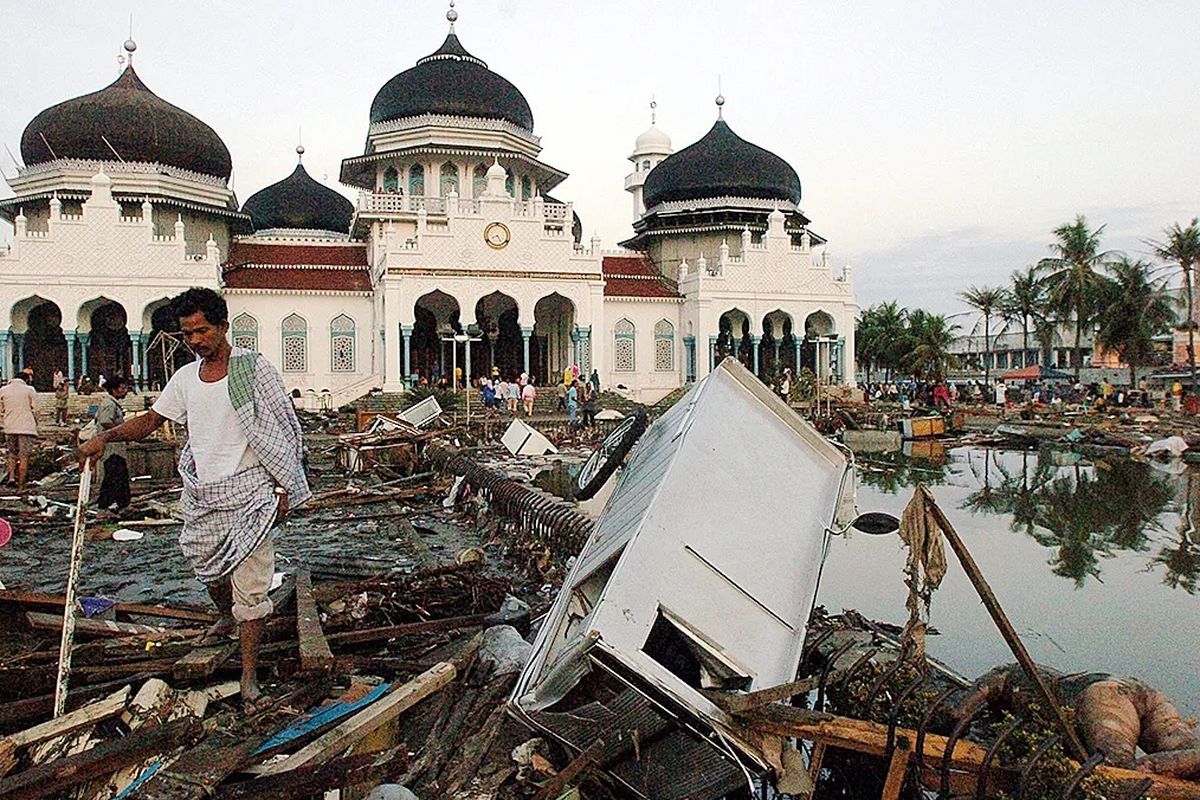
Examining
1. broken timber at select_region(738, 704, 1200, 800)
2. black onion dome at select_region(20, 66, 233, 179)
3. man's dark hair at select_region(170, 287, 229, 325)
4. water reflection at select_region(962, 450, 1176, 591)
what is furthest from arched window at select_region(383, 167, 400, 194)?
broken timber at select_region(738, 704, 1200, 800)

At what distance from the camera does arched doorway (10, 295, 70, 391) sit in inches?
1089

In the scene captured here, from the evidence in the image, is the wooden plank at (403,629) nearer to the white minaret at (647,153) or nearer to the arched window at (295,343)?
the arched window at (295,343)

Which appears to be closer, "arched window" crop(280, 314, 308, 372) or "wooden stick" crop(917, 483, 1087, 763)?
"wooden stick" crop(917, 483, 1087, 763)

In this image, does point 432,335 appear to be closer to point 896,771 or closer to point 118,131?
point 118,131

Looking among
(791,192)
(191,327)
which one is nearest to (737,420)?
(191,327)

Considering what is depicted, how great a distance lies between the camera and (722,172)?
35219 mm

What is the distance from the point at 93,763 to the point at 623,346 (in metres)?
29.5

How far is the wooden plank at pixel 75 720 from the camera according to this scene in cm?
334

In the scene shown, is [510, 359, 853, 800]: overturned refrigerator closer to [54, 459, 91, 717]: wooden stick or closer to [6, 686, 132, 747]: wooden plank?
[6, 686, 132, 747]: wooden plank

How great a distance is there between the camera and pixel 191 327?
394 centimetres

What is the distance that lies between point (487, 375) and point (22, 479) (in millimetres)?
21307

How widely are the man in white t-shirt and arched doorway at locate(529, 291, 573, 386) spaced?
27.4 m

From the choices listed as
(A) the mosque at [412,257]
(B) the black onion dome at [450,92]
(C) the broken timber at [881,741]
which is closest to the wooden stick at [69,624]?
(C) the broken timber at [881,741]

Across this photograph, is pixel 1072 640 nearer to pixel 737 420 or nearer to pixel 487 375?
pixel 737 420
